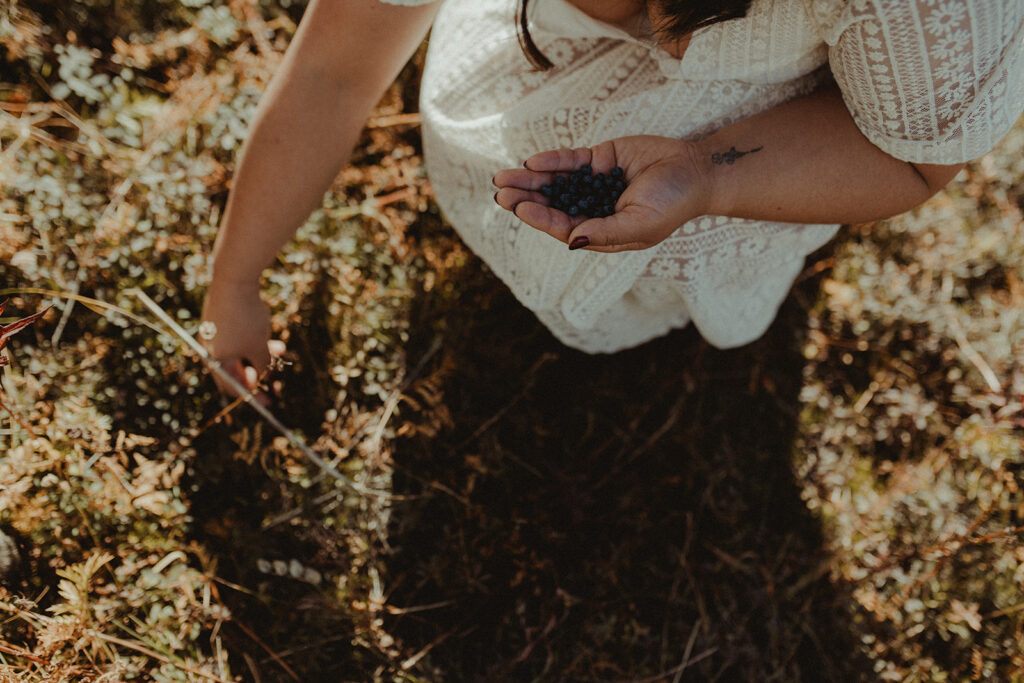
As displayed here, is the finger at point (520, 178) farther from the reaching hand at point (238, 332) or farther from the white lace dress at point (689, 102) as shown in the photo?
the reaching hand at point (238, 332)

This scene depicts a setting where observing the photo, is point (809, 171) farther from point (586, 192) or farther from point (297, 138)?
point (297, 138)

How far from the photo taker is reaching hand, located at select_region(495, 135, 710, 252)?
110 centimetres

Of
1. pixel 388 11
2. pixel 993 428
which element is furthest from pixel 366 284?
pixel 993 428

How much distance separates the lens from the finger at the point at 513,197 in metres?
1.17

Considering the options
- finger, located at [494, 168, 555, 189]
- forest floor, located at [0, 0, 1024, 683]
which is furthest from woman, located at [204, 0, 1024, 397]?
forest floor, located at [0, 0, 1024, 683]

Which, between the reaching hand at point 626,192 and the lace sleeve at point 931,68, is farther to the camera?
the reaching hand at point 626,192

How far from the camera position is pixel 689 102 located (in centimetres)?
130

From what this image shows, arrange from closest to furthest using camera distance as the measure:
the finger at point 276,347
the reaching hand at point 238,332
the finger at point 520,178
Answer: the finger at point 520,178 < the reaching hand at point 238,332 < the finger at point 276,347

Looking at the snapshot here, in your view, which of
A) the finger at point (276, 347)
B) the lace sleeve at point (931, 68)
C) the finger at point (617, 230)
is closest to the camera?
the lace sleeve at point (931, 68)

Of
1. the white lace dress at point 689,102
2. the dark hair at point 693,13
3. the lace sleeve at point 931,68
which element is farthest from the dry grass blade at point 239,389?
the lace sleeve at point 931,68

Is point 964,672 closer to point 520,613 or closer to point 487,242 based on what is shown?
point 520,613

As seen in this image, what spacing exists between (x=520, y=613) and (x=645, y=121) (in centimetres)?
128

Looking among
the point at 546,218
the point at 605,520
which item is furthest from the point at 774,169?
the point at 605,520

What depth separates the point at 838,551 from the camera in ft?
6.26
